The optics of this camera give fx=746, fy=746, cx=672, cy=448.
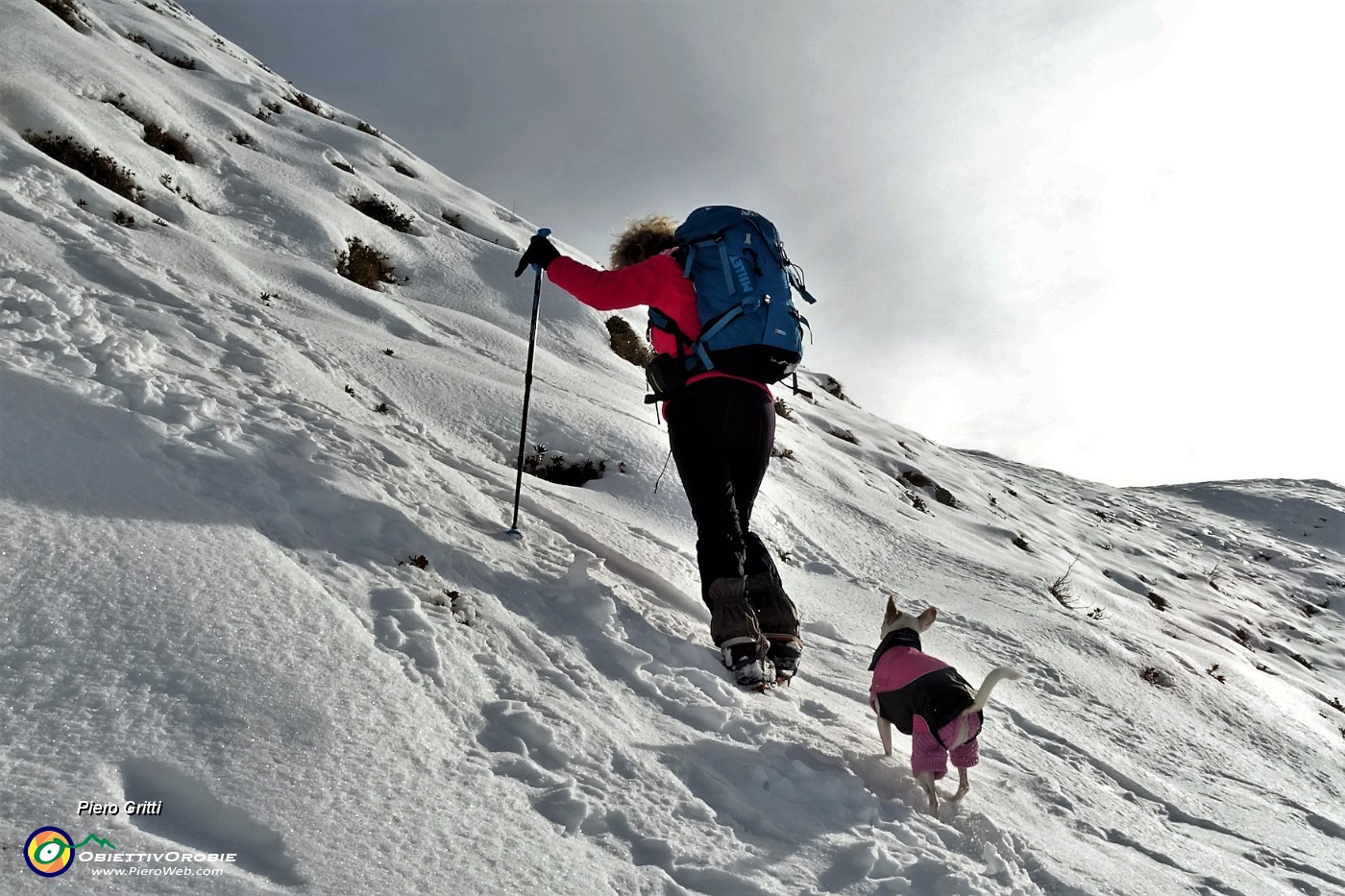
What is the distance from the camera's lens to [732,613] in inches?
138

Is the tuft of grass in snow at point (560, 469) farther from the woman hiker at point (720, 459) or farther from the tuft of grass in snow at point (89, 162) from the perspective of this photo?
the tuft of grass in snow at point (89, 162)

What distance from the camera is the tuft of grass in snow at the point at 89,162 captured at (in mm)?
5797

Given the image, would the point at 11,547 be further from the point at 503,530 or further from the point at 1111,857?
the point at 1111,857

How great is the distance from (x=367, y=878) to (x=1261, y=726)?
6.73 m

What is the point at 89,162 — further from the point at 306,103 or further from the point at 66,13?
the point at 306,103

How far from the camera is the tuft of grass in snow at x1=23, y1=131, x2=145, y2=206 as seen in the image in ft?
19.0

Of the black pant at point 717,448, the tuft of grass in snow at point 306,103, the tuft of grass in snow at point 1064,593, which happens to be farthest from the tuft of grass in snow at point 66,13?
the tuft of grass in snow at point 1064,593

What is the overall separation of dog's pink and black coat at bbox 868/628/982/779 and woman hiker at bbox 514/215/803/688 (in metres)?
0.64

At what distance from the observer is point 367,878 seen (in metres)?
1.71

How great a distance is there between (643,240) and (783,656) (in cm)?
241

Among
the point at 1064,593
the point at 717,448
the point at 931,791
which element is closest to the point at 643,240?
the point at 717,448

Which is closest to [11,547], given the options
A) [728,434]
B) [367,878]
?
[367,878]

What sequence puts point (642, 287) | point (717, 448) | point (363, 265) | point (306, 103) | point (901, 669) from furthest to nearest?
point (306, 103), point (363, 265), point (717, 448), point (642, 287), point (901, 669)

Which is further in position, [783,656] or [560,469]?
[560,469]
